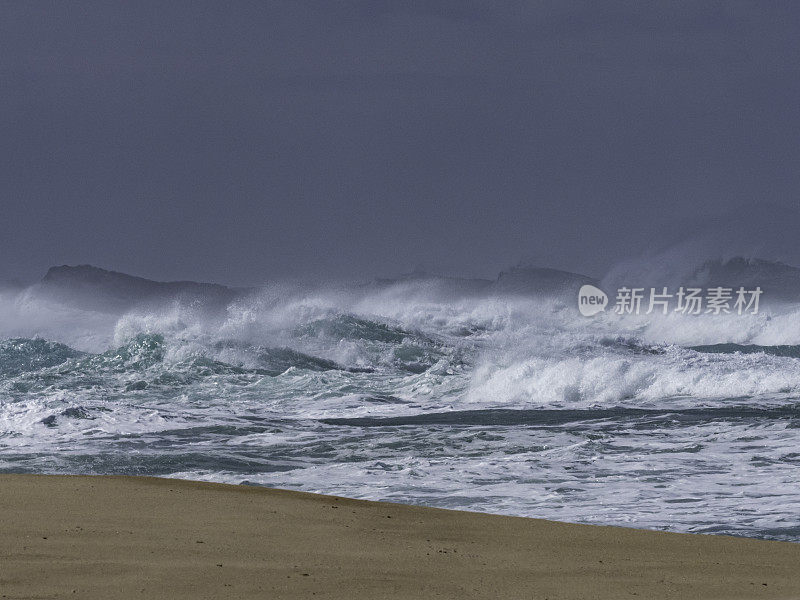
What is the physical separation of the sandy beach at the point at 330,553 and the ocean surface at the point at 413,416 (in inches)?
38.6

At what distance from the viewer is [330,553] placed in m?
4.66

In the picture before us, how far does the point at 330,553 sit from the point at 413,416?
8.79 metres

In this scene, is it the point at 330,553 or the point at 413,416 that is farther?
the point at 413,416

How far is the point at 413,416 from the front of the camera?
1342 cm

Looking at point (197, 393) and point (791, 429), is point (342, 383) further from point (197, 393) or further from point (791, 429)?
point (791, 429)

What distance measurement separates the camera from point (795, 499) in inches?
271

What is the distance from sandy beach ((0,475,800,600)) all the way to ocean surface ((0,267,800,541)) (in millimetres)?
981

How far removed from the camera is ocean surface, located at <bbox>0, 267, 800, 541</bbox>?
24.2 ft

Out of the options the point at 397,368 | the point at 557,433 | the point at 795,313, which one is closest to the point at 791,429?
the point at 557,433

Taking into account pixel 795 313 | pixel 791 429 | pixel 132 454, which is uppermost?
pixel 795 313

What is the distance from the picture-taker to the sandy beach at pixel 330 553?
3.99 metres

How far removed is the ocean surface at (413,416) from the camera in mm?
7391

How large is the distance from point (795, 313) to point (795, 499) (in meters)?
30.9

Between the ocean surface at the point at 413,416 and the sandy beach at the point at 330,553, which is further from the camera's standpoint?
the ocean surface at the point at 413,416
